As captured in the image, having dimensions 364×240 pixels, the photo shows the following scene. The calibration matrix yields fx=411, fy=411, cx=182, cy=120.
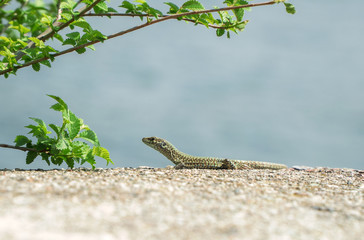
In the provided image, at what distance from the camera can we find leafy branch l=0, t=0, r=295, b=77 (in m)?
5.44

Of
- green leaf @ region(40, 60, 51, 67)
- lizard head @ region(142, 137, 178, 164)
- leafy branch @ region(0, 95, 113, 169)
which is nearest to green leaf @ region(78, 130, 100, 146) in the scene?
leafy branch @ region(0, 95, 113, 169)

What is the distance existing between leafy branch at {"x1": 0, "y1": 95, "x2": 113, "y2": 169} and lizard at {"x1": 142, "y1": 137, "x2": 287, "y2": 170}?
275 cm

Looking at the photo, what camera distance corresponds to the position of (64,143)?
259 inches

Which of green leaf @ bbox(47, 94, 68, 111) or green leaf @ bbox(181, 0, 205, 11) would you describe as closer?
green leaf @ bbox(181, 0, 205, 11)

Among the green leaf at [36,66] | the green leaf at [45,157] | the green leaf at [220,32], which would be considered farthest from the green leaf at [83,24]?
the green leaf at [45,157]

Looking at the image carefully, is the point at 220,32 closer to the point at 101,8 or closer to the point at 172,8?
the point at 172,8

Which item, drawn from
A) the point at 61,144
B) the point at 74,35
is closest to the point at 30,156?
the point at 61,144

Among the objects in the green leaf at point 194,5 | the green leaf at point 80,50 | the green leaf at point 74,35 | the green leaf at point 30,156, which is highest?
the green leaf at point 194,5

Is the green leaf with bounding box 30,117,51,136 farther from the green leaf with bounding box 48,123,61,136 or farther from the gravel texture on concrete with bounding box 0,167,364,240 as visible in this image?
the gravel texture on concrete with bounding box 0,167,364,240

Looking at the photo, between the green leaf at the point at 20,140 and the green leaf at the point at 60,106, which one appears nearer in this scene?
the green leaf at the point at 60,106

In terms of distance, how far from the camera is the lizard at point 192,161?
30.2ft

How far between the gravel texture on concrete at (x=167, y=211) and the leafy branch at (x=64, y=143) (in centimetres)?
146

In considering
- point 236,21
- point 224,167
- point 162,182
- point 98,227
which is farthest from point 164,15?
point 224,167

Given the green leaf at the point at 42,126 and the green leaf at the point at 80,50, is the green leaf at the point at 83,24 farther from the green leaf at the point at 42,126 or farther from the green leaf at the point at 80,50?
the green leaf at the point at 42,126
